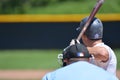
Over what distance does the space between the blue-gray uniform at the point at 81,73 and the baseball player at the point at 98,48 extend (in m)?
1.48

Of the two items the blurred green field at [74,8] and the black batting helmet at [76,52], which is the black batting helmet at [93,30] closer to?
the black batting helmet at [76,52]

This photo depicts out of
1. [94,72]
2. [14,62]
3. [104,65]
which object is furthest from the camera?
[14,62]

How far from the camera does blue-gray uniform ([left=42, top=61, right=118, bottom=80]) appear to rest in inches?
163

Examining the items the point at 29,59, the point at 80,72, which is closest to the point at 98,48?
the point at 80,72

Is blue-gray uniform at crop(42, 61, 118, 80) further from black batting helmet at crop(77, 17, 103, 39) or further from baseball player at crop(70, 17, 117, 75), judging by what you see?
black batting helmet at crop(77, 17, 103, 39)

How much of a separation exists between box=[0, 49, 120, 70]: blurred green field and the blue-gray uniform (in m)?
11.4

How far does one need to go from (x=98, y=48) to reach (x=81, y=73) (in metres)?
1.66

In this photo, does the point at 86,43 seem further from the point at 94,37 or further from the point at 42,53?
the point at 42,53

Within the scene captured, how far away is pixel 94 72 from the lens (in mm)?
4156

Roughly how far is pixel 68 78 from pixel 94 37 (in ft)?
5.66

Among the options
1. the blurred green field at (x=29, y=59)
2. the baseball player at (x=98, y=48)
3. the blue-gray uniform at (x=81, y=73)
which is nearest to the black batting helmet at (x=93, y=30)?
the baseball player at (x=98, y=48)

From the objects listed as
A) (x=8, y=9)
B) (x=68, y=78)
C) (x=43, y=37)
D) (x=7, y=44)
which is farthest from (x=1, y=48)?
(x=68, y=78)

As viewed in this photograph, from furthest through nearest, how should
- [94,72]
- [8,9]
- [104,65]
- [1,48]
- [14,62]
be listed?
[8,9]
[1,48]
[14,62]
[104,65]
[94,72]

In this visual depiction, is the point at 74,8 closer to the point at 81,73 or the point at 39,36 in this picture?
the point at 39,36
